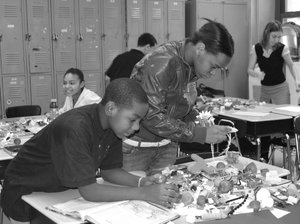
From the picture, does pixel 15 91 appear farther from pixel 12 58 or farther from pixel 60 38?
pixel 60 38

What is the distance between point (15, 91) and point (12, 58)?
52 cm

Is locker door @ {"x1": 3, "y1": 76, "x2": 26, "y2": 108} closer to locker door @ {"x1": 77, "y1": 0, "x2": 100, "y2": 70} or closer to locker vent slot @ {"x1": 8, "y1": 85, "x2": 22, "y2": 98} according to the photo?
locker vent slot @ {"x1": 8, "y1": 85, "x2": 22, "y2": 98}

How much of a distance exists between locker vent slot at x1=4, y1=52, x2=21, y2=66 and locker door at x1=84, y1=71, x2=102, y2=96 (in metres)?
1.15

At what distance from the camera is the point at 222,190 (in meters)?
2.12

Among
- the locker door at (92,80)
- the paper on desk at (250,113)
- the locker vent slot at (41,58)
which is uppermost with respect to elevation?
the locker vent slot at (41,58)

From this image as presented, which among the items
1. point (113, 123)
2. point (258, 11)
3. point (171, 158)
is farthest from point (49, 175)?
point (258, 11)

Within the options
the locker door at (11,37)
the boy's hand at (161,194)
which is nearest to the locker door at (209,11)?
the locker door at (11,37)

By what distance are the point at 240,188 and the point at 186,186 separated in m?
0.27

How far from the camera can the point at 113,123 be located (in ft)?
6.49

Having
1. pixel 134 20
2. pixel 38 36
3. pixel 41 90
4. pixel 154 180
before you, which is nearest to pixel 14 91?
pixel 41 90

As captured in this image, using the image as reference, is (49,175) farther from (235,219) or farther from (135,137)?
(235,219)

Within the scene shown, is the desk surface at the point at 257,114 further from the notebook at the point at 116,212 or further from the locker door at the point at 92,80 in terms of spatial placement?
the locker door at the point at 92,80

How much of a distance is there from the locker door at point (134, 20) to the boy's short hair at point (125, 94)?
5855 mm

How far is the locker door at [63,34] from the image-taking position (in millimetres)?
7070
